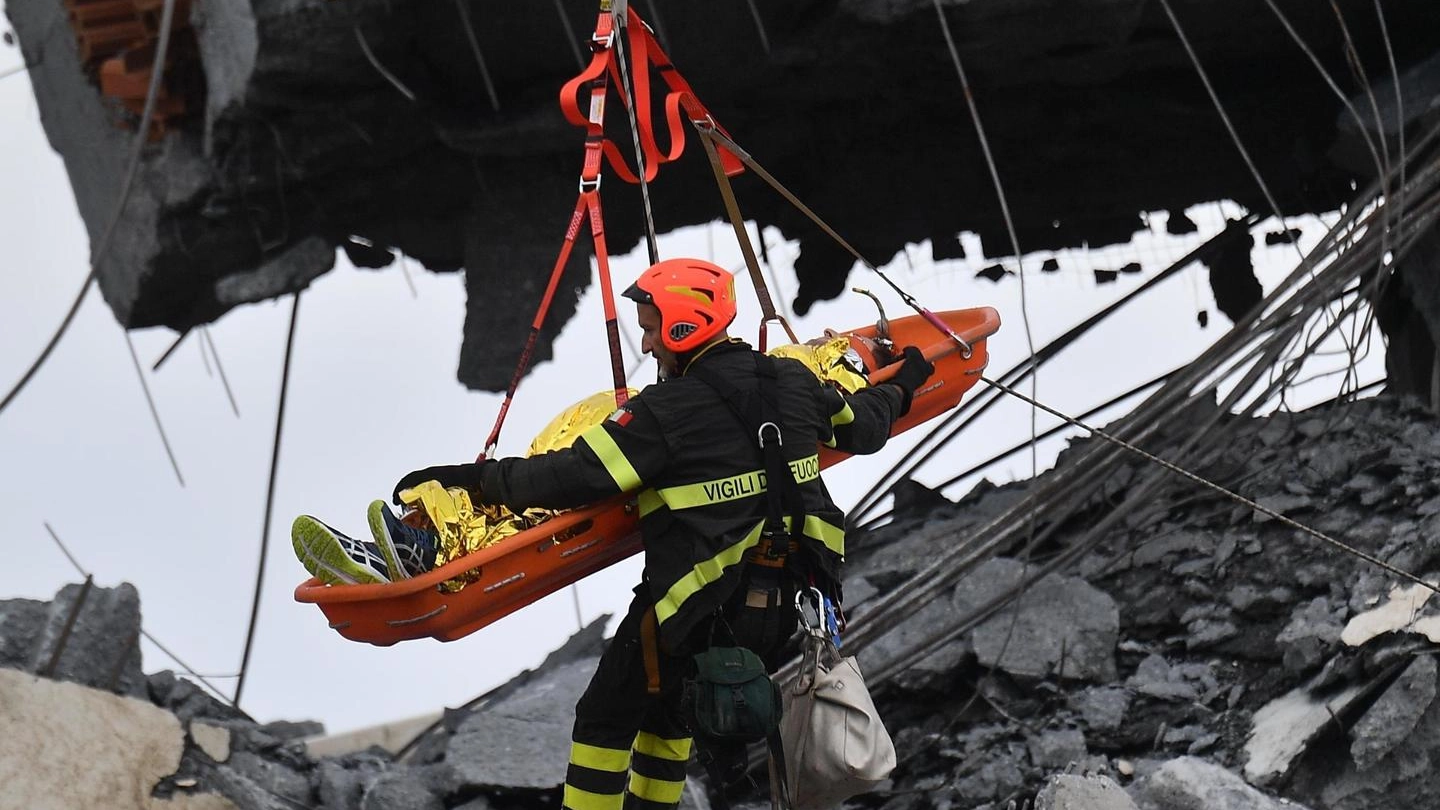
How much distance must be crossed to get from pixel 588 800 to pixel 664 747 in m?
0.30

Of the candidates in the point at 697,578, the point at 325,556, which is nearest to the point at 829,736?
the point at 697,578

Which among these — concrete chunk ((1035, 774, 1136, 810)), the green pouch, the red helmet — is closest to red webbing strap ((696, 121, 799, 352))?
the red helmet

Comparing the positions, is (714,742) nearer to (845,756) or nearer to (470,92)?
(845,756)

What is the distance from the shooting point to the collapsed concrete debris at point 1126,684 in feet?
17.2

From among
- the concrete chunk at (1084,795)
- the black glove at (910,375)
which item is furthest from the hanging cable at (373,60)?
the concrete chunk at (1084,795)

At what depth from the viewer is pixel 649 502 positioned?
14.1 ft

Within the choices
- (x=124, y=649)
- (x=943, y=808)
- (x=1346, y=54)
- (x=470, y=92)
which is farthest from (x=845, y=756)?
(x=1346, y=54)

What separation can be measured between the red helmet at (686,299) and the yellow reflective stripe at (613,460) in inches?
12.2

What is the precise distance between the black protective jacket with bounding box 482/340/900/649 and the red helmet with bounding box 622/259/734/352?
0.06 meters

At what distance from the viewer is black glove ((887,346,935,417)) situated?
5082 mm

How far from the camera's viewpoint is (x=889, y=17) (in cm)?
721

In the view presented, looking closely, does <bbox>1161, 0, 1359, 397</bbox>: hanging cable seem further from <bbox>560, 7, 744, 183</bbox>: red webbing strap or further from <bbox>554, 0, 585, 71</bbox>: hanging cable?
<bbox>554, 0, 585, 71</bbox>: hanging cable

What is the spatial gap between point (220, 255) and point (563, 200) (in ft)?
5.22

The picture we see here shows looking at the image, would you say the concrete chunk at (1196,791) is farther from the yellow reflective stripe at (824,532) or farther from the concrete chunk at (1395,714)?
the yellow reflective stripe at (824,532)
